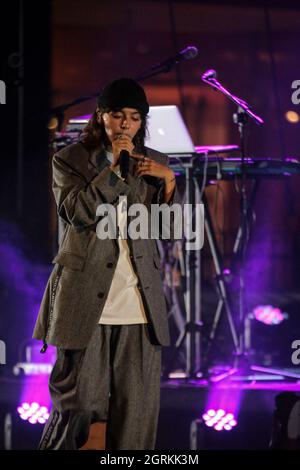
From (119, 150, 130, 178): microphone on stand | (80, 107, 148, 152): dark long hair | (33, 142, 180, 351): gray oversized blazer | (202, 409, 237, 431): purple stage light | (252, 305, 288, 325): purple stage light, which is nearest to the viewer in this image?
(119, 150, 130, 178): microphone on stand

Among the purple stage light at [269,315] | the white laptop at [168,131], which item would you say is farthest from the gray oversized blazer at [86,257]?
the purple stage light at [269,315]

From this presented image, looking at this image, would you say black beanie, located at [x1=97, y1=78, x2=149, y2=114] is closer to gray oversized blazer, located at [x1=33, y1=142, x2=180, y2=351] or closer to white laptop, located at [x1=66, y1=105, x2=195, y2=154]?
gray oversized blazer, located at [x1=33, y1=142, x2=180, y2=351]

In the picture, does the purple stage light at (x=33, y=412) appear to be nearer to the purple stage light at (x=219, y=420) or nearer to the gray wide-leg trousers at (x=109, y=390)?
the purple stage light at (x=219, y=420)

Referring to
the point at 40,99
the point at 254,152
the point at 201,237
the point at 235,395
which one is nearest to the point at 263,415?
the point at 235,395

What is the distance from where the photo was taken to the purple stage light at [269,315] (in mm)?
5492

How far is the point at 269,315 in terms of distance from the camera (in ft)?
18.3

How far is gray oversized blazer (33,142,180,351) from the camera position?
2.83m

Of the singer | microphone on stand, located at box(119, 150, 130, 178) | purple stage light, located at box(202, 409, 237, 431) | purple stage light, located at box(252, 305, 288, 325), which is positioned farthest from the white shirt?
purple stage light, located at box(252, 305, 288, 325)

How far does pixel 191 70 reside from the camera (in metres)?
7.67

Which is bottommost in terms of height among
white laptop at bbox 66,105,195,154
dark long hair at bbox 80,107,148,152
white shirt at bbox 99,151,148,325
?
white shirt at bbox 99,151,148,325

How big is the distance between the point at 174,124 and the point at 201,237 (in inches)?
27.3

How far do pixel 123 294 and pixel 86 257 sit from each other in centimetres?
18

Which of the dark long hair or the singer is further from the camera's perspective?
the dark long hair
